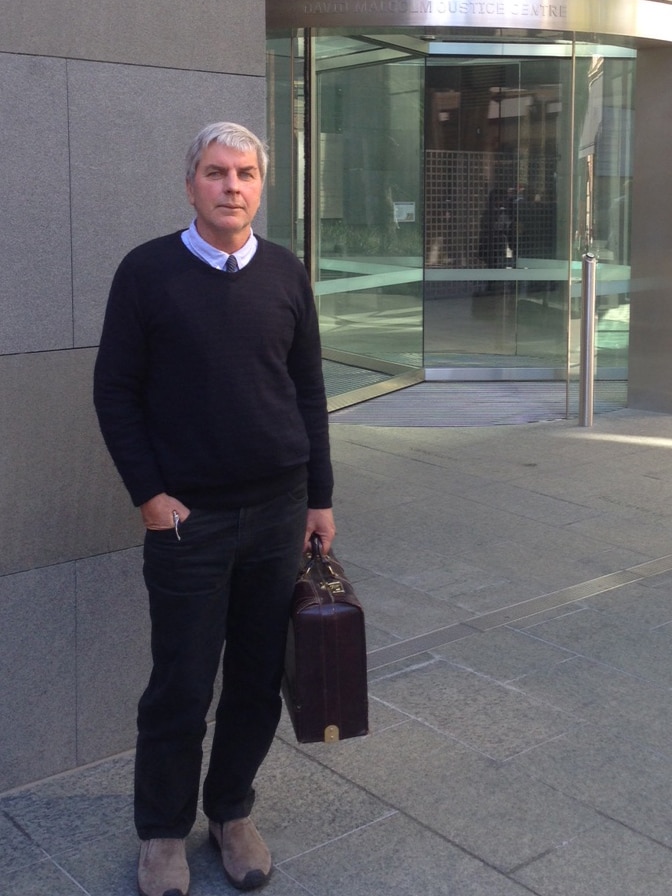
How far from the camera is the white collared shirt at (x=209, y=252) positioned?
9.73 feet

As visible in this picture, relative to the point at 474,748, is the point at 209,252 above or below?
above

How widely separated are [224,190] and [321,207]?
7.90m

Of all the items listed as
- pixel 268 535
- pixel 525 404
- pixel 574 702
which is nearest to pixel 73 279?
pixel 268 535

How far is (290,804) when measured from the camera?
3619 mm

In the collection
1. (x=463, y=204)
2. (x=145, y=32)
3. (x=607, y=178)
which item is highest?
(x=145, y=32)

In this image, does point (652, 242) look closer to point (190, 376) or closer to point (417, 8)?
point (417, 8)

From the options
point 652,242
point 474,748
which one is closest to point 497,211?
point 652,242

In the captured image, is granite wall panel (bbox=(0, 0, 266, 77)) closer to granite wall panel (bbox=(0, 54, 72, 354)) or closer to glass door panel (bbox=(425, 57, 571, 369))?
granite wall panel (bbox=(0, 54, 72, 354))

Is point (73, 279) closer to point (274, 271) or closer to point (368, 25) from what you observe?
point (274, 271)

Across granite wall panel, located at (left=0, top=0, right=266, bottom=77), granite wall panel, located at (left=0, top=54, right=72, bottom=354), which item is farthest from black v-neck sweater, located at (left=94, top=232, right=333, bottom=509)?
granite wall panel, located at (left=0, top=0, right=266, bottom=77)

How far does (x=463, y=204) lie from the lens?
37.5ft

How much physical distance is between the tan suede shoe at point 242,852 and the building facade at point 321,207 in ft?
2.40

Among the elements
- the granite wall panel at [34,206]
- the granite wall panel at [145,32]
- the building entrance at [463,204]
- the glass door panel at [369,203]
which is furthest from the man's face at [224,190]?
the glass door panel at [369,203]

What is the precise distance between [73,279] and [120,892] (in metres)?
1.72
